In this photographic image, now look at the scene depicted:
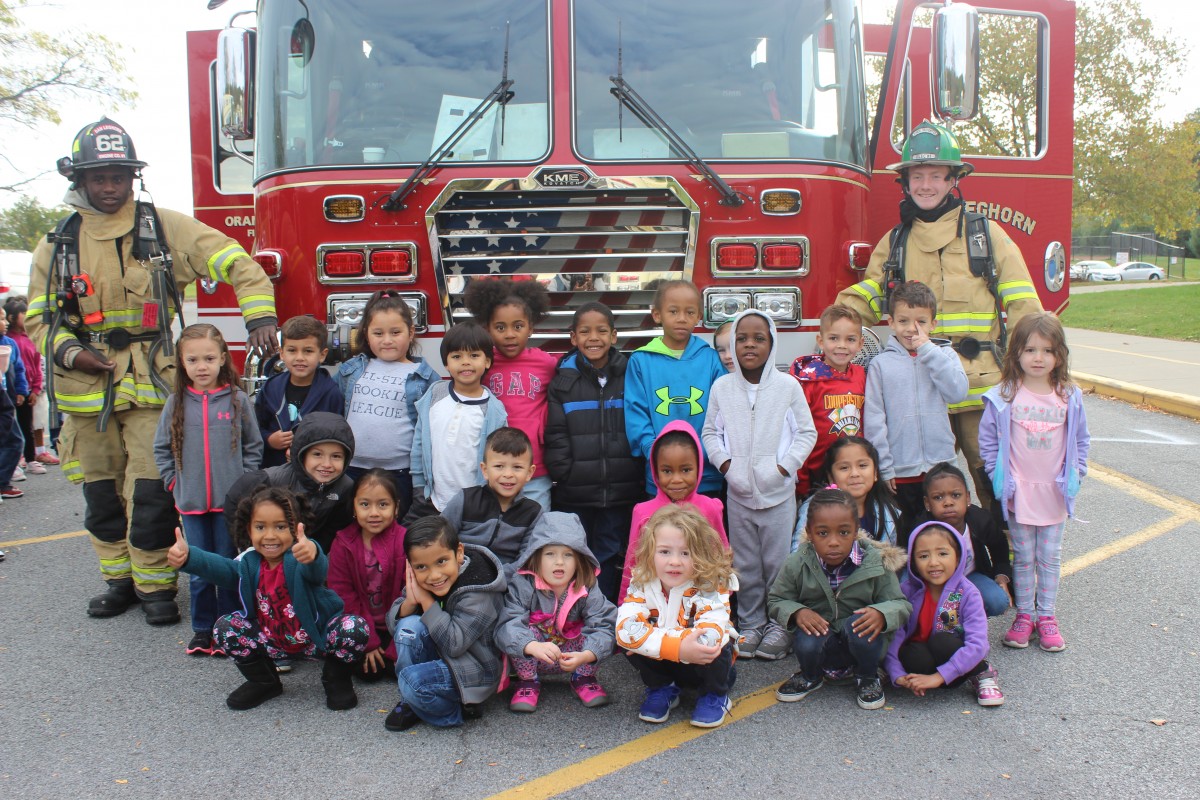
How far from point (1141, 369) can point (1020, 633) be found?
1026 centimetres

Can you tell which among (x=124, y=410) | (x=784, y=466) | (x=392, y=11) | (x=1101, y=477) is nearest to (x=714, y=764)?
(x=784, y=466)

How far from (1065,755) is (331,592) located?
2.56 m

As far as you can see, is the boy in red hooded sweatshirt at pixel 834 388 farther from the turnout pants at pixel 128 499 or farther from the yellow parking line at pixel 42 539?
the yellow parking line at pixel 42 539

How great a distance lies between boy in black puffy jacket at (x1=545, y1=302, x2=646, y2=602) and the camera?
14.5ft

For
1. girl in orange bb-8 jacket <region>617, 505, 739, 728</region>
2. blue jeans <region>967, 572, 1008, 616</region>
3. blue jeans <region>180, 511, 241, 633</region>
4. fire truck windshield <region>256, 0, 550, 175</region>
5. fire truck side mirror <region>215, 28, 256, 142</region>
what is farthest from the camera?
fire truck side mirror <region>215, 28, 256, 142</region>

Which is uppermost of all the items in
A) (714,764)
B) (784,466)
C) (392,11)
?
(392,11)

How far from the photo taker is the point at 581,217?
499cm

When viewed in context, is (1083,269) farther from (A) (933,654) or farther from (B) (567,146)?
(A) (933,654)

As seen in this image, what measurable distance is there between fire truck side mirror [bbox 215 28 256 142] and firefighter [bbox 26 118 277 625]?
2.31 ft

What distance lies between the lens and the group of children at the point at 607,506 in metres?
3.65

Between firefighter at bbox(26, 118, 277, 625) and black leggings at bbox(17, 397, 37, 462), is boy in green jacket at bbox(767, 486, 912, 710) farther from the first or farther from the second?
black leggings at bbox(17, 397, 37, 462)

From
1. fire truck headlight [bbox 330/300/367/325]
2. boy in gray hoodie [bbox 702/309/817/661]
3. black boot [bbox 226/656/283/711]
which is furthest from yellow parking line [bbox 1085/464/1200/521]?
black boot [bbox 226/656/283/711]

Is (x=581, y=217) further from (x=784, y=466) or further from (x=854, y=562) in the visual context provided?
(x=854, y=562)

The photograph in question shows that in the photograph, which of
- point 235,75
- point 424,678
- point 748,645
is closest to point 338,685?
point 424,678
